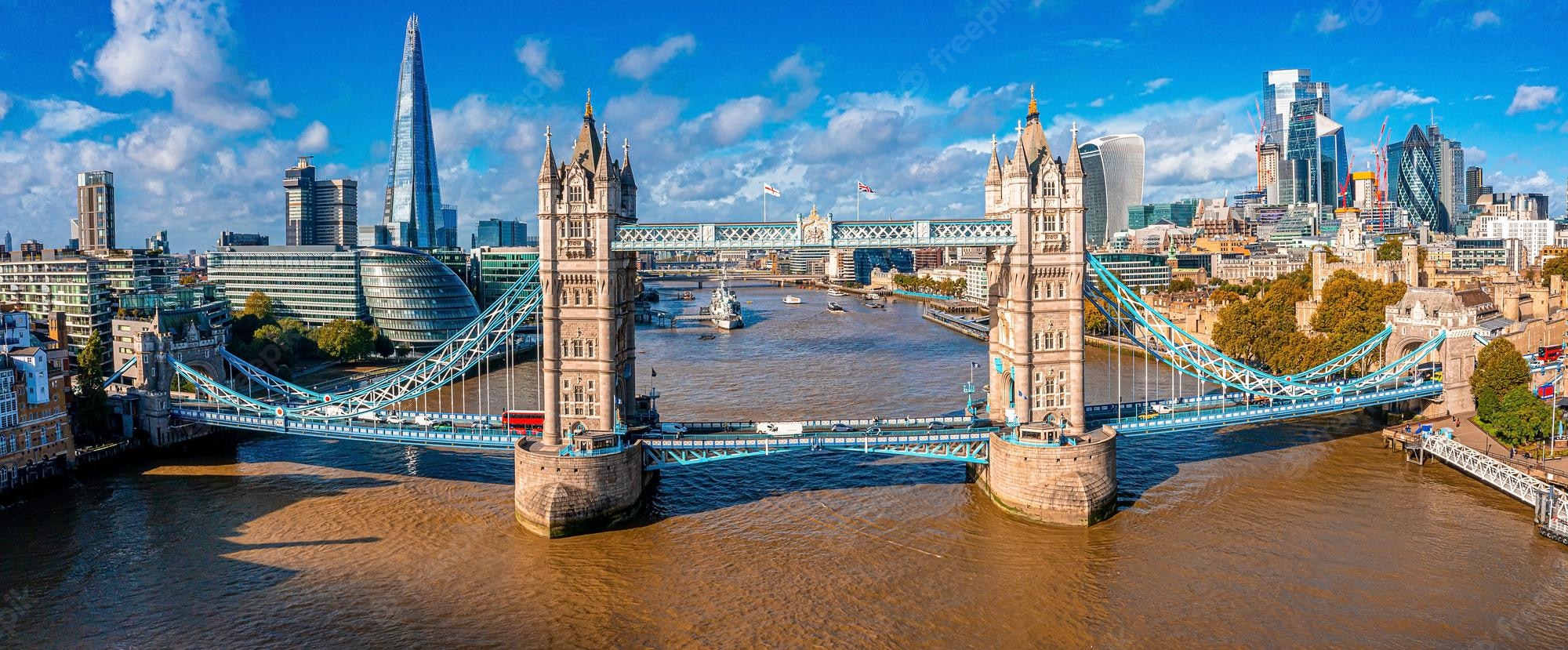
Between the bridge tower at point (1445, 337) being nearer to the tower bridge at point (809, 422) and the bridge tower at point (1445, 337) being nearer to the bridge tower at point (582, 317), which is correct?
the tower bridge at point (809, 422)

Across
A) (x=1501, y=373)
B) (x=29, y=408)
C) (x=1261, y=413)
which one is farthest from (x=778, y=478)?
(x=1501, y=373)

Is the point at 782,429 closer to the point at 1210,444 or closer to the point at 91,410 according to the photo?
the point at 1210,444

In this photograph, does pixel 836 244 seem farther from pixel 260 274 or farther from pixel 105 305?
pixel 260 274

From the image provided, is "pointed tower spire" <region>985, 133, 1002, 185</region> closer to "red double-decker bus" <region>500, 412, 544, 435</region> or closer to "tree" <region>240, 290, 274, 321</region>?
"red double-decker bus" <region>500, 412, 544, 435</region>

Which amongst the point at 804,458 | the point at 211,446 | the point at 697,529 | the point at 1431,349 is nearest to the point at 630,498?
the point at 697,529

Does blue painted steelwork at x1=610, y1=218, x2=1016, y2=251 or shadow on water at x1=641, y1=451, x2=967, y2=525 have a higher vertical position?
blue painted steelwork at x1=610, y1=218, x2=1016, y2=251

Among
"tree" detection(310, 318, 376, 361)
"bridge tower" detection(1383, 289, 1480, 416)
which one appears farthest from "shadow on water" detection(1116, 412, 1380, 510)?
"tree" detection(310, 318, 376, 361)
